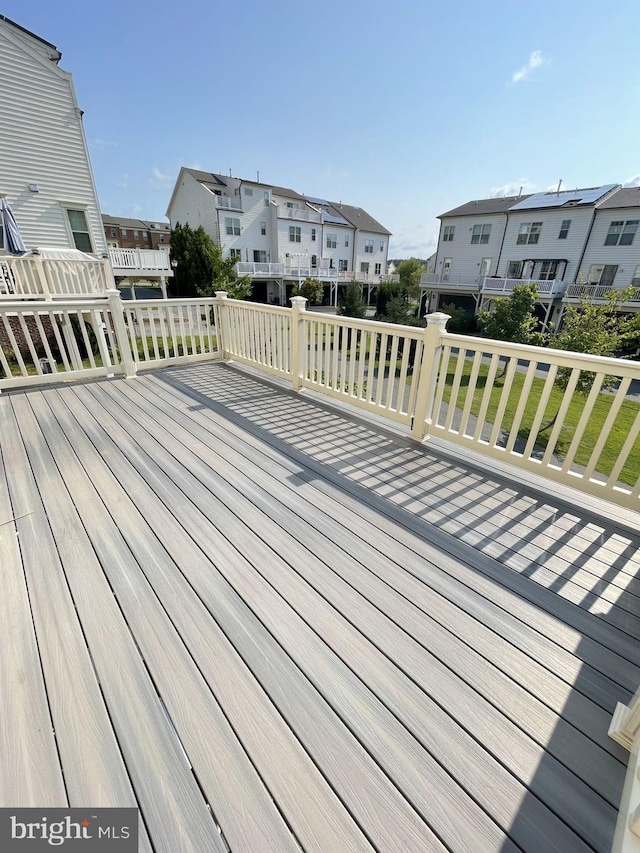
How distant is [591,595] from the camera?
1.55m

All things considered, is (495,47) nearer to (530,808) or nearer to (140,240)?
(530,808)

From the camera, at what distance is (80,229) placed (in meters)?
9.03

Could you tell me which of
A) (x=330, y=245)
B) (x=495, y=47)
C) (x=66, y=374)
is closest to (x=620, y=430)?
(x=495, y=47)

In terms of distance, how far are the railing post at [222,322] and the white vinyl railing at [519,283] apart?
58.7 ft

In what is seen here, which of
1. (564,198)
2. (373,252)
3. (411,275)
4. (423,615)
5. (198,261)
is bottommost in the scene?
(423,615)

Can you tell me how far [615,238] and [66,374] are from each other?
22647 mm

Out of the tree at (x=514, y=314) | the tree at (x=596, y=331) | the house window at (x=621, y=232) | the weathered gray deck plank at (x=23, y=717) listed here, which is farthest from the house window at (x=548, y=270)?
the weathered gray deck plank at (x=23, y=717)

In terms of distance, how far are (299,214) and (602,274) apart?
1727 centimetres

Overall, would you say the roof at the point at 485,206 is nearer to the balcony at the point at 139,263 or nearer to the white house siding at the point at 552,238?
the white house siding at the point at 552,238

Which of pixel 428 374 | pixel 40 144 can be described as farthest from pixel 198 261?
pixel 428 374

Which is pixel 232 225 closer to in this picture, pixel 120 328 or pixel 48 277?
pixel 48 277

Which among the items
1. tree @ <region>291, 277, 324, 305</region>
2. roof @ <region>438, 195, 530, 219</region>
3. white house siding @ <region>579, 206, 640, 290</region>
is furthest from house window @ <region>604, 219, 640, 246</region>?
tree @ <region>291, 277, 324, 305</region>

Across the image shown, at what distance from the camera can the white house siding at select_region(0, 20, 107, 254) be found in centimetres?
747

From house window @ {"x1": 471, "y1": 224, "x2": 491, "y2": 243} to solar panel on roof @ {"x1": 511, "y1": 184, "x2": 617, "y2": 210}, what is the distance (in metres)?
1.50
